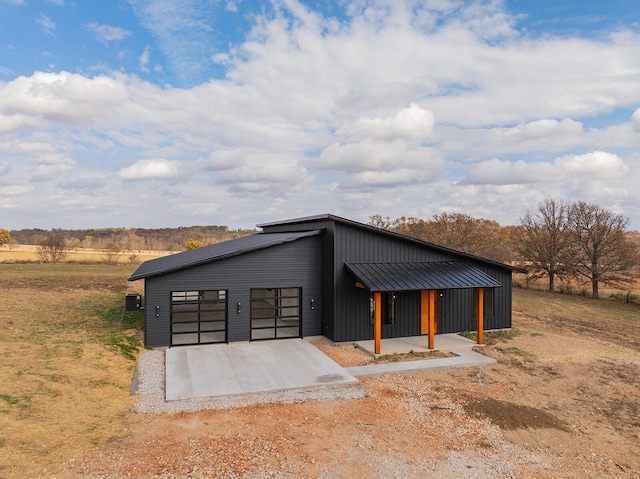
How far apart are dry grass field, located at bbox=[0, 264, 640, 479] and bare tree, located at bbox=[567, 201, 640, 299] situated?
61.3 feet

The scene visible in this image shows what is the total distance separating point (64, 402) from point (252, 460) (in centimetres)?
465

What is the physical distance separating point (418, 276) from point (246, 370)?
6.78m

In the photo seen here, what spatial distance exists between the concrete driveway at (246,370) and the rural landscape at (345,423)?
847mm

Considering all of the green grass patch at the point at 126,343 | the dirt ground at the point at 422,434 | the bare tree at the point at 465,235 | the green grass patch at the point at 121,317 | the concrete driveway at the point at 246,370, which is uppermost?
the bare tree at the point at 465,235

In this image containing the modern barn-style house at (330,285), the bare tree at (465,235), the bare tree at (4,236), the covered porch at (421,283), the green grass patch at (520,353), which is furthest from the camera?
the bare tree at (4,236)

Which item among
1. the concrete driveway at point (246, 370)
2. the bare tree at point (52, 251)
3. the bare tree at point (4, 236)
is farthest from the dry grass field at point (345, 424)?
the bare tree at point (4, 236)

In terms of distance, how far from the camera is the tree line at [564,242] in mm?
29031

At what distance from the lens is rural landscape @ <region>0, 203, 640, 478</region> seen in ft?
21.7

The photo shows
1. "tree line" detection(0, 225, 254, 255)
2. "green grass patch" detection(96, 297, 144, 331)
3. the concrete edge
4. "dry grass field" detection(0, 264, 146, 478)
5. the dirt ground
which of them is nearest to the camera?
the dirt ground

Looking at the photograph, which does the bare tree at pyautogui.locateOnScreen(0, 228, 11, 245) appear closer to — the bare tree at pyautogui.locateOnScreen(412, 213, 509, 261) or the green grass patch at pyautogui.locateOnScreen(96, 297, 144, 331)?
the green grass patch at pyautogui.locateOnScreen(96, 297, 144, 331)

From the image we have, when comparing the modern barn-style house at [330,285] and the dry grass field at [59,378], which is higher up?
the modern barn-style house at [330,285]

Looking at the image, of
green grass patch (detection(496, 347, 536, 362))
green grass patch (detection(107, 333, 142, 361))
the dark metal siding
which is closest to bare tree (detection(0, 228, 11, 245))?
green grass patch (detection(107, 333, 142, 361))

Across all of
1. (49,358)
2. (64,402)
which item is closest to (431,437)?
(64,402)

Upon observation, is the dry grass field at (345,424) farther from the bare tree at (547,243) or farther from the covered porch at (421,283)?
the bare tree at (547,243)
